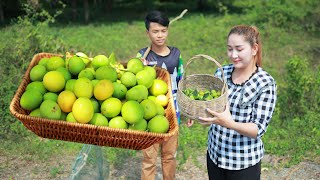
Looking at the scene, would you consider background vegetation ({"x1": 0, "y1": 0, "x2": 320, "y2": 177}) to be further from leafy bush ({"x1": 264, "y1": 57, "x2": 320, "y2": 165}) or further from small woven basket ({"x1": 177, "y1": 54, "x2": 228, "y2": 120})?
small woven basket ({"x1": 177, "y1": 54, "x2": 228, "y2": 120})

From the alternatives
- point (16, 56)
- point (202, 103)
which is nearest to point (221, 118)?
point (202, 103)

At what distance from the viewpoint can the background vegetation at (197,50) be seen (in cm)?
469

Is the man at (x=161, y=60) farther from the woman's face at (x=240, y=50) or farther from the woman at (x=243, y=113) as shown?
the woman's face at (x=240, y=50)

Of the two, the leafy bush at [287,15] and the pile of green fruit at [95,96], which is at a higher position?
the pile of green fruit at [95,96]

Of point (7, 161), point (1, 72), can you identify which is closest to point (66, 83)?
point (7, 161)

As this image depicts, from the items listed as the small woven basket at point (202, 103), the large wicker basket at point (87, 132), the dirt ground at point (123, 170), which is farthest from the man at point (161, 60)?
the large wicker basket at point (87, 132)

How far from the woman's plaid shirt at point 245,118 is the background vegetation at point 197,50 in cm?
161

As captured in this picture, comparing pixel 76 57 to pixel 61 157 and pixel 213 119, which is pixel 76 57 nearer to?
pixel 213 119

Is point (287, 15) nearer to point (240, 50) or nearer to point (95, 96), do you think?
point (240, 50)

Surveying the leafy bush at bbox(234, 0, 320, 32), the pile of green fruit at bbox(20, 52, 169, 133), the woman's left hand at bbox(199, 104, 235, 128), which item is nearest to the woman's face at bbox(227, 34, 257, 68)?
the woman's left hand at bbox(199, 104, 235, 128)

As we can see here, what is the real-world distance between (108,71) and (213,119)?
0.70 metres

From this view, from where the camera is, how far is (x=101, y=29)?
13.1 meters

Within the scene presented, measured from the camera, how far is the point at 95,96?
211cm

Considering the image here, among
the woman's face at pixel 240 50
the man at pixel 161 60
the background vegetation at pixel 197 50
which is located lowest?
the background vegetation at pixel 197 50
